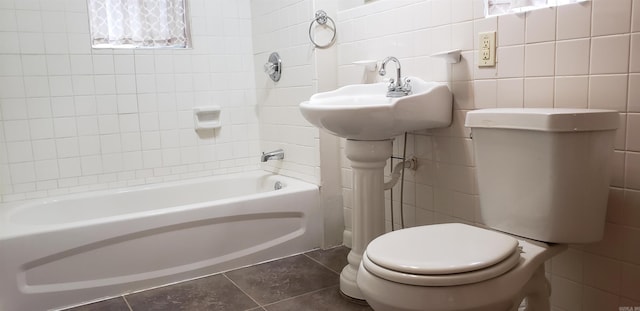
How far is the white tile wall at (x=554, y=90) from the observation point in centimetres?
148

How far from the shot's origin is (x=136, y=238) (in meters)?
2.24

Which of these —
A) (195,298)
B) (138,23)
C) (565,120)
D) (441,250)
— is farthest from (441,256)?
(138,23)

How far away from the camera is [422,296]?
1257mm

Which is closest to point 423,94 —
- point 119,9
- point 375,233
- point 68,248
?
point 375,233

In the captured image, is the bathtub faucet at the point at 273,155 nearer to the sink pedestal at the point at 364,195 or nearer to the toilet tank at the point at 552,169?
the sink pedestal at the point at 364,195

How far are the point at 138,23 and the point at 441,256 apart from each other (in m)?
2.38

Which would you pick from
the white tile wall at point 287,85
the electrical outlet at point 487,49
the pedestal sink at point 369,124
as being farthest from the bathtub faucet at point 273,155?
the electrical outlet at point 487,49

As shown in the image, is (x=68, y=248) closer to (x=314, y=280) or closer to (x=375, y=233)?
(x=314, y=280)

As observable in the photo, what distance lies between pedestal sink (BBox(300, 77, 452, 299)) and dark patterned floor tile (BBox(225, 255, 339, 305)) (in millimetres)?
206

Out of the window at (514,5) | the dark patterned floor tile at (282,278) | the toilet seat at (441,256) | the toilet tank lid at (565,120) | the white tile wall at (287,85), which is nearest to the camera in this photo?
the toilet seat at (441,256)

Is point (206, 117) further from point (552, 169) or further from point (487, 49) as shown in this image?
point (552, 169)

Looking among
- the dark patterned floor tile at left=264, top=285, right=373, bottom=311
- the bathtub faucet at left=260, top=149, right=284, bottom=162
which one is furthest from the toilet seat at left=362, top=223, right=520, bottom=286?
the bathtub faucet at left=260, top=149, right=284, bottom=162

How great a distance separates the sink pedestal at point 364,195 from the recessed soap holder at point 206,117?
133 cm

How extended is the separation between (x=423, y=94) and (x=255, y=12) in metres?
1.69
